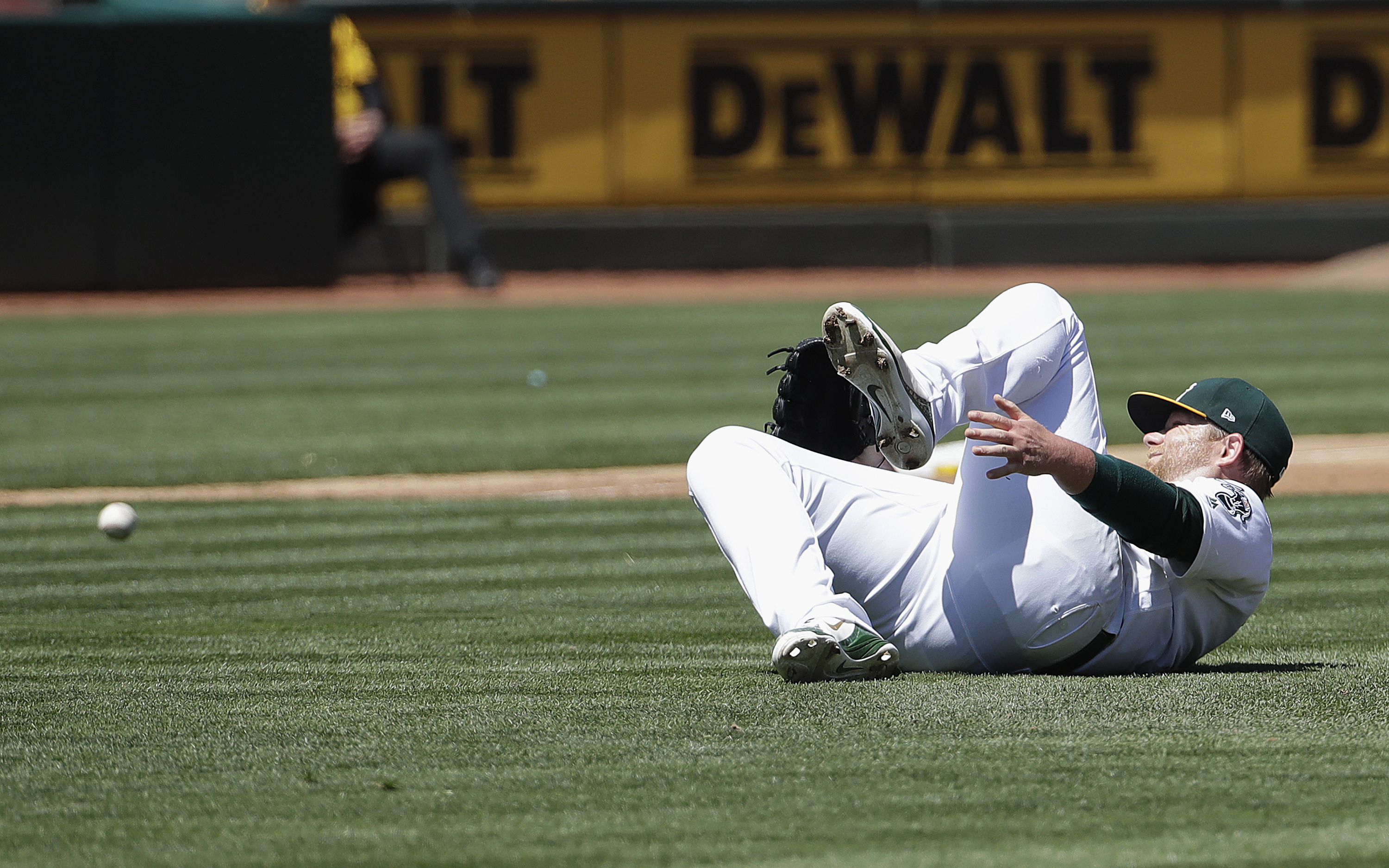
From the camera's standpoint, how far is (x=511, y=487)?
804 cm

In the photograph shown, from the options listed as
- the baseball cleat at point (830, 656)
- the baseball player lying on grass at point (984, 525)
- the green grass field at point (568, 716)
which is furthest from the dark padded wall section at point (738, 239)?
the baseball cleat at point (830, 656)

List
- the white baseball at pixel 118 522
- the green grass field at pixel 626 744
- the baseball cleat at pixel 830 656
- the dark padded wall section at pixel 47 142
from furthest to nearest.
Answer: the dark padded wall section at pixel 47 142, the white baseball at pixel 118 522, the baseball cleat at pixel 830 656, the green grass field at pixel 626 744

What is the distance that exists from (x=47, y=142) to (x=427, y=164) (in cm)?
277

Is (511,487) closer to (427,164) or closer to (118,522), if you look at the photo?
(118,522)

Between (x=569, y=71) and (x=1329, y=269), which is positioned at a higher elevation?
(x=569, y=71)

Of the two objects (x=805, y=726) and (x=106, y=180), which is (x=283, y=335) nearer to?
(x=106, y=180)

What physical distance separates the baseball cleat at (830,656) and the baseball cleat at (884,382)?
0.36 metres

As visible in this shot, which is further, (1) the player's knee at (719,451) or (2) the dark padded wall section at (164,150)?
(2) the dark padded wall section at (164,150)

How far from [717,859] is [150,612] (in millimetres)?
2838

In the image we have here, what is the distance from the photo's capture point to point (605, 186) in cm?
1633

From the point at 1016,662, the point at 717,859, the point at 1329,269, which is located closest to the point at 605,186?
the point at 1329,269

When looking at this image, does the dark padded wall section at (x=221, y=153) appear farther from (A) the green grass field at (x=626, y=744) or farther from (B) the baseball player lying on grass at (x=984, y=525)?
(B) the baseball player lying on grass at (x=984, y=525)

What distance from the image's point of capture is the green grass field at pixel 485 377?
355 inches

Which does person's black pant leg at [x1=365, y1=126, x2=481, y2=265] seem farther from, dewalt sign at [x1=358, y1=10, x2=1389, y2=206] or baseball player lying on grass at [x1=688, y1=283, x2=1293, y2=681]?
baseball player lying on grass at [x1=688, y1=283, x2=1293, y2=681]
